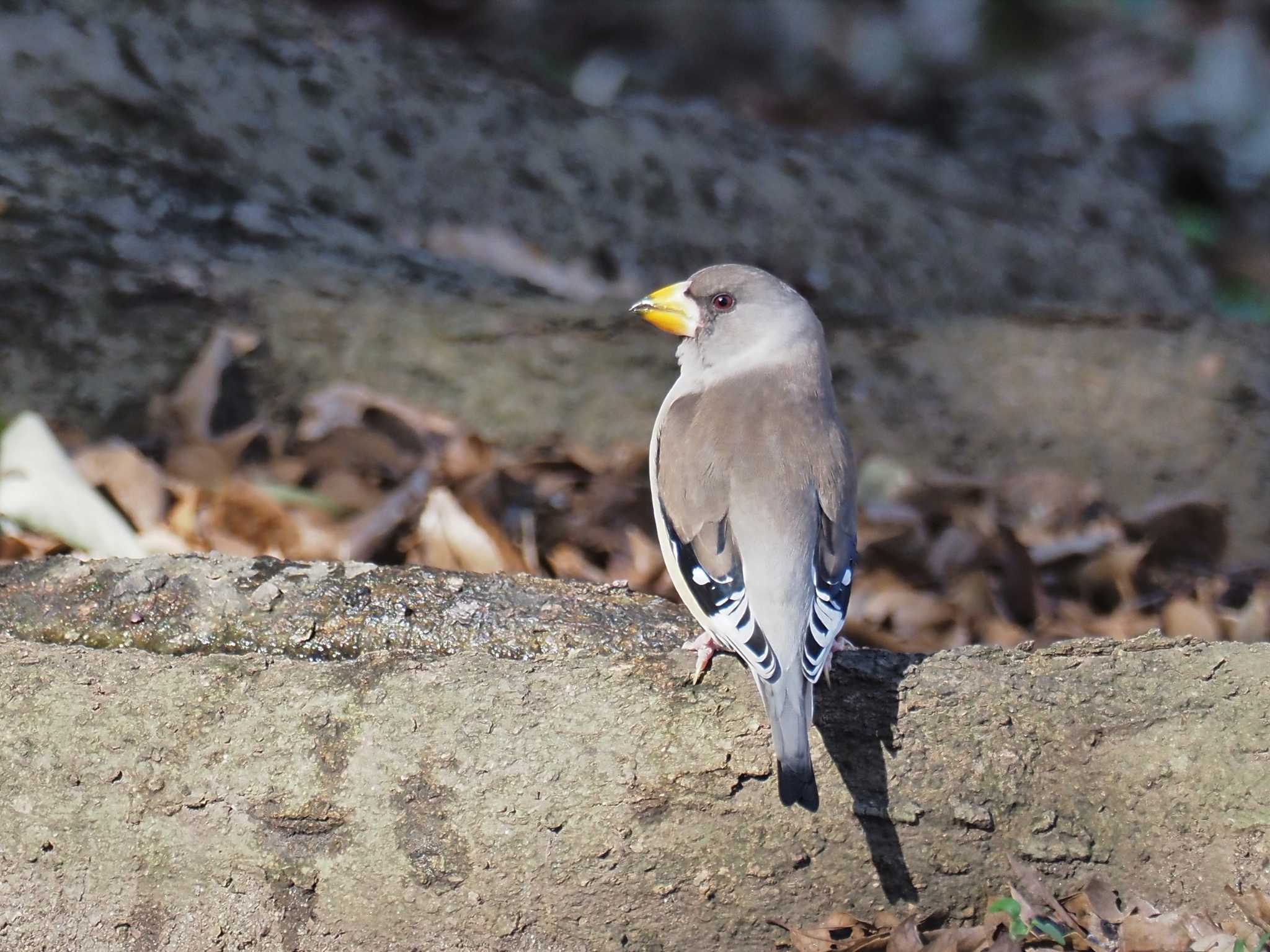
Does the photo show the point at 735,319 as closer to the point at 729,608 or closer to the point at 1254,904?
the point at 729,608

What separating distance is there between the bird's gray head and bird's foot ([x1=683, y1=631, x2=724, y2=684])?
0.98m

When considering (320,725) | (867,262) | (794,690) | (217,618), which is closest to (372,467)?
(217,618)

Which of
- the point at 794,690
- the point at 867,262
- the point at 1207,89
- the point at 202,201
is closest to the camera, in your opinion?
the point at 794,690

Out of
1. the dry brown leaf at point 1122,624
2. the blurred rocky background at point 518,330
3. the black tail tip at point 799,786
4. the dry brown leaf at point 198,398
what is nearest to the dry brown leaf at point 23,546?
the blurred rocky background at point 518,330

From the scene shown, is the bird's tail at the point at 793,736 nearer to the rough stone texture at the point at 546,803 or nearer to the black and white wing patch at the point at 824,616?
the black and white wing patch at the point at 824,616

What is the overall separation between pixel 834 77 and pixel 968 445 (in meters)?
6.77

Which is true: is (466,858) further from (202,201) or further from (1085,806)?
(202,201)

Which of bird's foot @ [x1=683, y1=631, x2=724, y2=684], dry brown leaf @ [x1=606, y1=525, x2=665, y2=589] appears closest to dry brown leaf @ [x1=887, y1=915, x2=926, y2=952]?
bird's foot @ [x1=683, y1=631, x2=724, y2=684]

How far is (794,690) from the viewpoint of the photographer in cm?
235

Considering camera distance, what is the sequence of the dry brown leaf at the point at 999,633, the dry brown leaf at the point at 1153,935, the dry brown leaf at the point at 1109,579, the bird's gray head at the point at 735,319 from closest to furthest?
the dry brown leaf at the point at 1153,935, the bird's gray head at the point at 735,319, the dry brown leaf at the point at 999,633, the dry brown leaf at the point at 1109,579

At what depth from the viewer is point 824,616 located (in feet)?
8.50

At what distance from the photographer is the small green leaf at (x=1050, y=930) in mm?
2428

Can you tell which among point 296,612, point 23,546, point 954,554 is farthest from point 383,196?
point 296,612

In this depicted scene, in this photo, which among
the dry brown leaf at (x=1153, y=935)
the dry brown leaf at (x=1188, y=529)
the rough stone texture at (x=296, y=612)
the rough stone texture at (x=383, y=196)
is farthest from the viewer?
the dry brown leaf at (x=1188, y=529)
